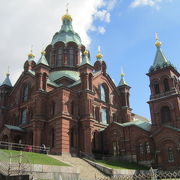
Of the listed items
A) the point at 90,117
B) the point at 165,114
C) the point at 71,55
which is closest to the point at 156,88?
the point at 165,114

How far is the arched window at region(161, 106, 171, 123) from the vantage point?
1323 inches

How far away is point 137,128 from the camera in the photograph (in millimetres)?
34031

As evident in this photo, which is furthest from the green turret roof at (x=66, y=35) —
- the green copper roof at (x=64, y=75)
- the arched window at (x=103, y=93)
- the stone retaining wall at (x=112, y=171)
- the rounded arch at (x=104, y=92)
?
the stone retaining wall at (x=112, y=171)

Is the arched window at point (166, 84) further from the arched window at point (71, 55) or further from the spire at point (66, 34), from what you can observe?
the spire at point (66, 34)

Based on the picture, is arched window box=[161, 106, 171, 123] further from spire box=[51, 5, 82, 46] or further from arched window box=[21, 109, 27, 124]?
spire box=[51, 5, 82, 46]

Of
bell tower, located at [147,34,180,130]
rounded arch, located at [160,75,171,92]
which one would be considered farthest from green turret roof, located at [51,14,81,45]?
rounded arch, located at [160,75,171,92]

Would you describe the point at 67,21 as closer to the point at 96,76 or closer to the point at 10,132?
the point at 96,76

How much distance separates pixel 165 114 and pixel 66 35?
27089mm

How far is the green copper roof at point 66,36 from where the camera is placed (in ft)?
165

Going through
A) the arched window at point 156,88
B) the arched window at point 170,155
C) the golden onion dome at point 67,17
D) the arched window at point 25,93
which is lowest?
the arched window at point 170,155

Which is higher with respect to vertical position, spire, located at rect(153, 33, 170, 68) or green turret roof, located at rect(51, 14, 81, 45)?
green turret roof, located at rect(51, 14, 81, 45)

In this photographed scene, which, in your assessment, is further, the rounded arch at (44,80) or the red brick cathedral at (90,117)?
the rounded arch at (44,80)

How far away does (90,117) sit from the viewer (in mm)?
34781

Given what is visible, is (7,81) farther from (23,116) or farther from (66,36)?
(66,36)
